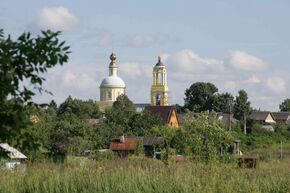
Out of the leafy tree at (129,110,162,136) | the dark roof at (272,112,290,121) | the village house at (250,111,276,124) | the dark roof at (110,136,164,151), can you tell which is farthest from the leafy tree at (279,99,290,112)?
the dark roof at (110,136,164,151)

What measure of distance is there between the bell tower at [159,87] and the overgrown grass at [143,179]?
96.3 metres

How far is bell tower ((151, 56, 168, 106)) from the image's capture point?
4456 inches

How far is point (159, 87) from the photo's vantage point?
11406cm

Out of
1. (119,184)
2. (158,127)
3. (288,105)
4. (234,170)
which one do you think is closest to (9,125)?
(119,184)

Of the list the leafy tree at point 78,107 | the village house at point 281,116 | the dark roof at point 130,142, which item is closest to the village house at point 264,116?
the village house at point 281,116

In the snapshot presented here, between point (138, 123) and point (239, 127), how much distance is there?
19.5 metres

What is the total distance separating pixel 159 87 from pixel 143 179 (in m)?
99.5

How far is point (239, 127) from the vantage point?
246 ft

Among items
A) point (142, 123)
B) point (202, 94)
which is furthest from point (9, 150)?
point (202, 94)

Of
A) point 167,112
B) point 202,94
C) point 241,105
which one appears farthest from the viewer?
point 202,94

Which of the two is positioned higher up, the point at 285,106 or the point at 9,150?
the point at 285,106

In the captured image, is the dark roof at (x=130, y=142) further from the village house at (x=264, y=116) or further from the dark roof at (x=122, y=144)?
the village house at (x=264, y=116)

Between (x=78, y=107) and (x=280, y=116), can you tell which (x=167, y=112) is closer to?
(x=78, y=107)

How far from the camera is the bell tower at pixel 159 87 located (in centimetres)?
11319
